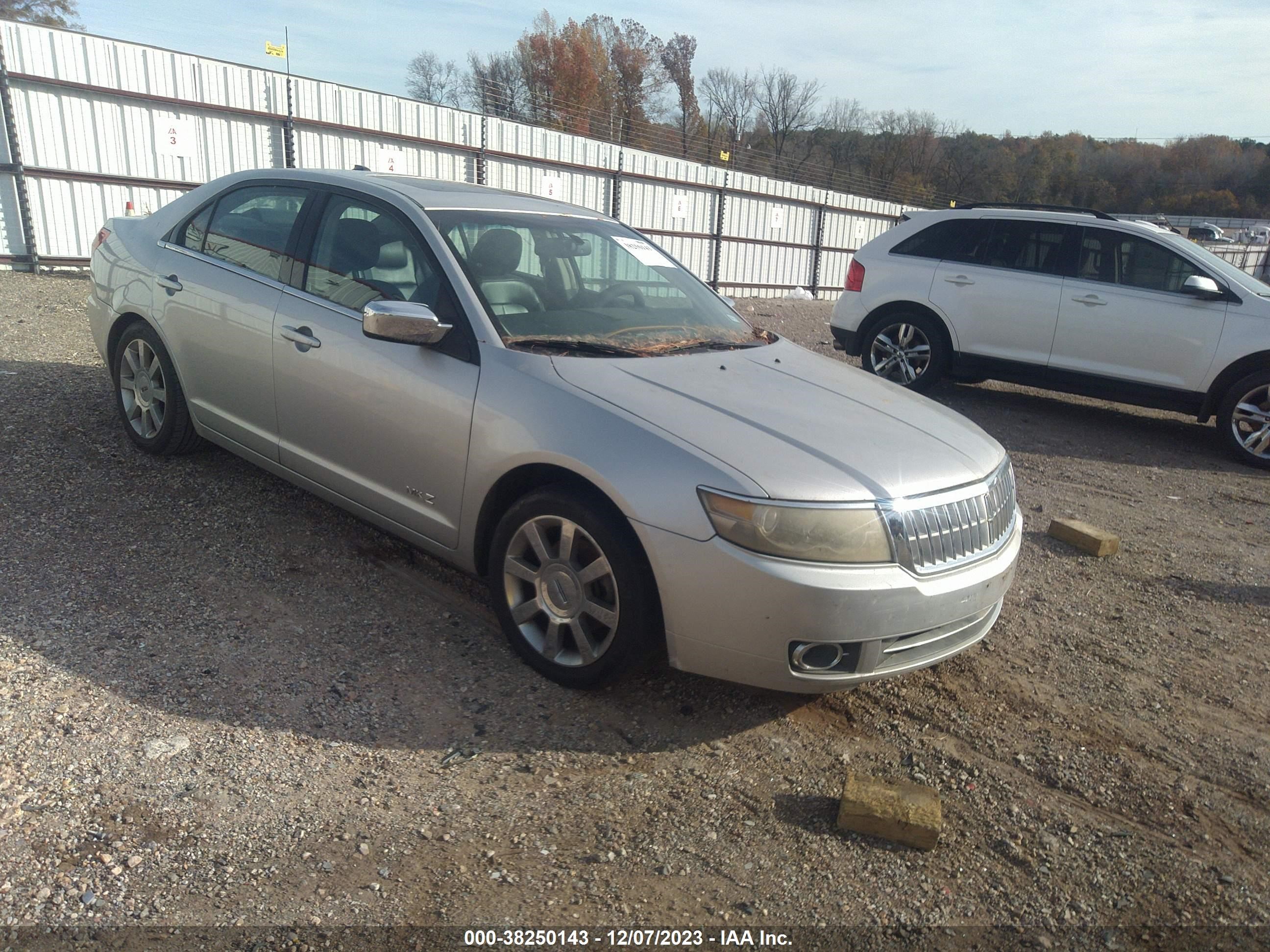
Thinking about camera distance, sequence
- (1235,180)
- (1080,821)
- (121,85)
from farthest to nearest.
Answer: (1235,180)
(121,85)
(1080,821)

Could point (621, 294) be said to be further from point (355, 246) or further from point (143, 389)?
point (143, 389)

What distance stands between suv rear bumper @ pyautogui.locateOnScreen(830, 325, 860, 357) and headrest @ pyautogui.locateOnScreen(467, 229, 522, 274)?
602 cm

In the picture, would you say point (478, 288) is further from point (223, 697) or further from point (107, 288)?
point (107, 288)

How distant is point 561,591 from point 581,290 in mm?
1462

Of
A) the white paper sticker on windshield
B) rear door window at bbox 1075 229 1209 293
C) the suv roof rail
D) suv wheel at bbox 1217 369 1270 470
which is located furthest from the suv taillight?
the white paper sticker on windshield

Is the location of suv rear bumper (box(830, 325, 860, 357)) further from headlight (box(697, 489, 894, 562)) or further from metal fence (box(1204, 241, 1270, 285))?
metal fence (box(1204, 241, 1270, 285))

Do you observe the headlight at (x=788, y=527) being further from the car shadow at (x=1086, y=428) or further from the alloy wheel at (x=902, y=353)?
the alloy wheel at (x=902, y=353)

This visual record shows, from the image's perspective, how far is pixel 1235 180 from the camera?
6725 centimetres

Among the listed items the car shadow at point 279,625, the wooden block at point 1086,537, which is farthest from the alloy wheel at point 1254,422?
the car shadow at point 279,625

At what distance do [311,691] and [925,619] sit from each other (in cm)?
214

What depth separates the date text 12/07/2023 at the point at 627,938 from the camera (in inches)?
89.4

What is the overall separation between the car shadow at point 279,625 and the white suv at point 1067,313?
20.5ft

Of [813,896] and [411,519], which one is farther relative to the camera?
[411,519]

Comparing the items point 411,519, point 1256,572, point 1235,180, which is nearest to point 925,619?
point 411,519
